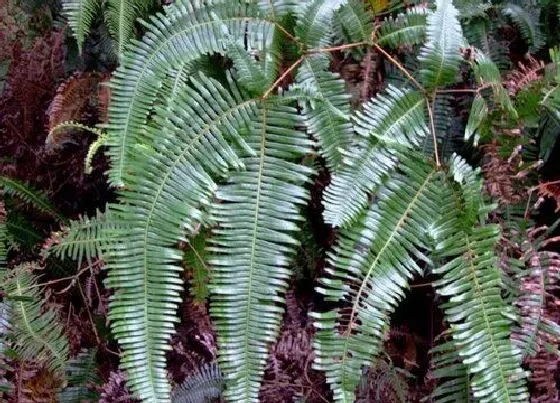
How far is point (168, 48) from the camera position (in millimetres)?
1720

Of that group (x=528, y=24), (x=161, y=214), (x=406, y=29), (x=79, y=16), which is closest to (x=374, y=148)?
(x=406, y=29)

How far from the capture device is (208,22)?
175cm

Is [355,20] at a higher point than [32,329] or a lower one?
higher

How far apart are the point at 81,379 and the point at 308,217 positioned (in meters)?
0.95

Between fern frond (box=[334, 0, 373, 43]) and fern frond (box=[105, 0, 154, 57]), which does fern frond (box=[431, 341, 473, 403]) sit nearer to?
fern frond (box=[334, 0, 373, 43])

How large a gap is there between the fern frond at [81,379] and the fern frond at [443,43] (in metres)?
1.45

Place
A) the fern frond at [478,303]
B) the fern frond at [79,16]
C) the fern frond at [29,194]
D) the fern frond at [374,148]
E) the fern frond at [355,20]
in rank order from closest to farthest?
the fern frond at [478,303], the fern frond at [374,148], the fern frond at [355,20], the fern frond at [79,16], the fern frond at [29,194]

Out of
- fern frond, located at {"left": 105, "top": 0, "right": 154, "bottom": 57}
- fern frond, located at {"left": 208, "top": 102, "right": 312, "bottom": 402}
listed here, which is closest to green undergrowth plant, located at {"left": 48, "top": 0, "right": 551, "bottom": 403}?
fern frond, located at {"left": 208, "top": 102, "right": 312, "bottom": 402}

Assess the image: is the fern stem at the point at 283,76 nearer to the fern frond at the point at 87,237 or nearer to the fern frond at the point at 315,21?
the fern frond at the point at 315,21

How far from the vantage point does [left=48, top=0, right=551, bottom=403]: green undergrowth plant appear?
5.01 feet

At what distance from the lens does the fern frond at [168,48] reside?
167 cm

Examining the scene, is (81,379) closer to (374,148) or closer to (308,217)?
(308,217)

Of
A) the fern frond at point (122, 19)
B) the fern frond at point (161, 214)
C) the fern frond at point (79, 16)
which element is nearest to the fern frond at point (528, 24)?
the fern frond at point (161, 214)

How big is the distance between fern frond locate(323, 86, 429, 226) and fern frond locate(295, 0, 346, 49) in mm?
266
